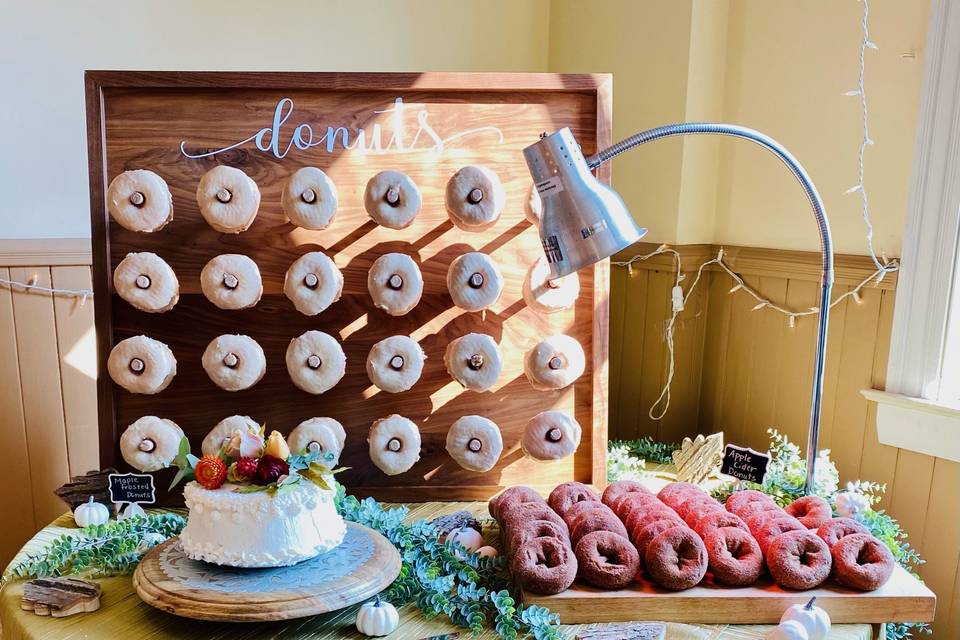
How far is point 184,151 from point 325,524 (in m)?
0.86

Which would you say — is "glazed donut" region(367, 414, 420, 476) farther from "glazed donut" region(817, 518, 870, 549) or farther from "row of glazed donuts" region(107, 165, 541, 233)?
"glazed donut" region(817, 518, 870, 549)

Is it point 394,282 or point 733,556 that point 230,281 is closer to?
point 394,282

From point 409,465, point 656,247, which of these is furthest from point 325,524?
point 656,247

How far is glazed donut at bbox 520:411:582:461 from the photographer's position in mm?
1639

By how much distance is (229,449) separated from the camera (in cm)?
125

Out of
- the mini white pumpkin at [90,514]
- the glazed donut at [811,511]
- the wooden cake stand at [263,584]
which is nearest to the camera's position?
the wooden cake stand at [263,584]

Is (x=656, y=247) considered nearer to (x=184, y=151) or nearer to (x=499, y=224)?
(x=499, y=224)

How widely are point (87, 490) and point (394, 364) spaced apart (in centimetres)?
66

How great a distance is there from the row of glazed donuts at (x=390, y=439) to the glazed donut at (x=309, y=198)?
1.36 ft

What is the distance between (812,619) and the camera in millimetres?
1162

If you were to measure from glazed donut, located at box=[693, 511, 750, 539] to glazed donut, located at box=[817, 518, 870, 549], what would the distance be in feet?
0.40

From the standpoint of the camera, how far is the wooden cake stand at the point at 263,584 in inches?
43.4

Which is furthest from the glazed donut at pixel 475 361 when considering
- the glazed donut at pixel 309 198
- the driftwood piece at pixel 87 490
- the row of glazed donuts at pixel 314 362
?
the driftwood piece at pixel 87 490

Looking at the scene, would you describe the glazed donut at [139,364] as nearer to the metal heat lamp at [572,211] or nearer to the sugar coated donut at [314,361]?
the sugar coated donut at [314,361]
